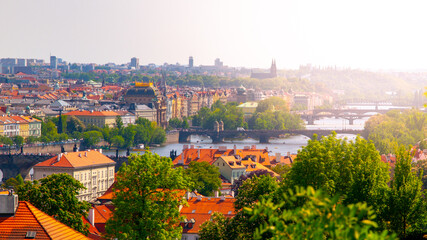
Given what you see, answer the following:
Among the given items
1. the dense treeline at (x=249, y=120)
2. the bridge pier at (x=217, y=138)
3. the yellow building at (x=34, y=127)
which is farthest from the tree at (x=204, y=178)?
the dense treeline at (x=249, y=120)

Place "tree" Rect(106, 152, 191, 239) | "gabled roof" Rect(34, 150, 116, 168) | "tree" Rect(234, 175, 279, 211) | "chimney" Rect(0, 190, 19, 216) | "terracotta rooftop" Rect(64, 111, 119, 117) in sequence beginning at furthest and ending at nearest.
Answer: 1. "terracotta rooftop" Rect(64, 111, 119, 117)
2. "gabled roof" Rect(34, 150, 116, 168)
3. "tree" Rect(234, 175, 279, 211)
4. "tree" Rect(106, 152, 191, 239)
5. "chimney" Rect(0, 190, 19, 216)

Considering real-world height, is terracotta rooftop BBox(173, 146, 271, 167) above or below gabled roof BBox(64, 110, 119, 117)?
above

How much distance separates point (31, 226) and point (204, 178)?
27.6 meters

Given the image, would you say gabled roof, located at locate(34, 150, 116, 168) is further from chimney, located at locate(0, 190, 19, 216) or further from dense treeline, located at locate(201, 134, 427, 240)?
chimney, located at locate(0, 190, 19, 216)

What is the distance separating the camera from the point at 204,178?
42688 millimetres

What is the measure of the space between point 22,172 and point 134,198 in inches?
1632

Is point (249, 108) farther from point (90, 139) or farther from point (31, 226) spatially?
point (31, 226)

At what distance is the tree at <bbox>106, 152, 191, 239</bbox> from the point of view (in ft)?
67.9

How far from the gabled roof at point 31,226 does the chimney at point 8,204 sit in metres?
0.08

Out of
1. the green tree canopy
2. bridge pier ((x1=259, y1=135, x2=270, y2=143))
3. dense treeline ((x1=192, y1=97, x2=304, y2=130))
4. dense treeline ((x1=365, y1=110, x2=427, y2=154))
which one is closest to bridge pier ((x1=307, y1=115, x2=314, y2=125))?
dense treeline ((x1=192, y1=97, x2=304, y2=130))

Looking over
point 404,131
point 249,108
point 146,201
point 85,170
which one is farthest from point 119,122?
point 146,201

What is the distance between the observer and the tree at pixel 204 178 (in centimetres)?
4159

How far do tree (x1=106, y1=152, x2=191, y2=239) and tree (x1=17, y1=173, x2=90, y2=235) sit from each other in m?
1.62

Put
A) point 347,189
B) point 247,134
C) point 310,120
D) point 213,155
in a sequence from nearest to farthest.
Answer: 1. point 347,189
2. point 213,155
3. point 247,134
4. point 310,120
